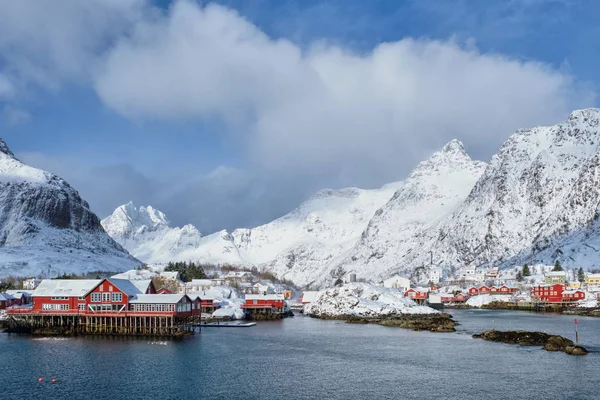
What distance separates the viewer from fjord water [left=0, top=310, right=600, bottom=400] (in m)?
52.3

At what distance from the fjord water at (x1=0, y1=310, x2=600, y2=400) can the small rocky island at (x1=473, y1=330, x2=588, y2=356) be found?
6.37 feet

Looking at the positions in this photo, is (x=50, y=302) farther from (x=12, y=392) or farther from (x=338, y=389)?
(x=338, y=389)

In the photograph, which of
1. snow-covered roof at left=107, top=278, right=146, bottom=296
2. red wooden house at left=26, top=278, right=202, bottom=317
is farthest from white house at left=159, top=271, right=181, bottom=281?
snow-covered roof at left=107, top=278, right=146, bottom=296

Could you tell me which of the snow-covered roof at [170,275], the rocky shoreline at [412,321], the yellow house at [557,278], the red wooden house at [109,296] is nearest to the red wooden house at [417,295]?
the yellow house at [557,278]

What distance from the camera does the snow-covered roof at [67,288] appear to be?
98.7 m

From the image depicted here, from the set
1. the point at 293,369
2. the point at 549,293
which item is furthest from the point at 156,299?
the point at 549,293

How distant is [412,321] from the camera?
116875mm

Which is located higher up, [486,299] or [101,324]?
[101,324]

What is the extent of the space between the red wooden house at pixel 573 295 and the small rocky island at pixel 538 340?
92357mm

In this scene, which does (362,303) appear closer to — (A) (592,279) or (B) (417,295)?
(B) (417,295)

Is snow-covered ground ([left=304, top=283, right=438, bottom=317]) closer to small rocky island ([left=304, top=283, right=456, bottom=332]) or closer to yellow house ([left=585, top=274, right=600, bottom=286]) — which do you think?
small rocky island ([left=304, top=283, right=456, bottom=332])

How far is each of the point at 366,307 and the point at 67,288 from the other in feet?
219

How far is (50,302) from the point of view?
99.3 m

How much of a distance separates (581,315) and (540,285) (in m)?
39.7
